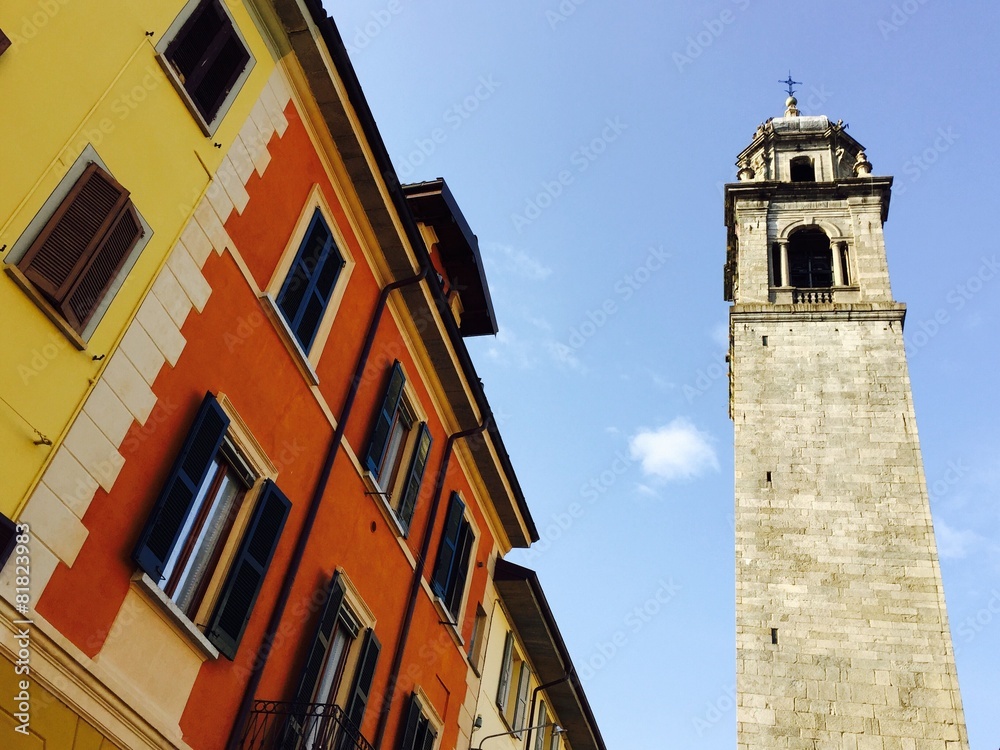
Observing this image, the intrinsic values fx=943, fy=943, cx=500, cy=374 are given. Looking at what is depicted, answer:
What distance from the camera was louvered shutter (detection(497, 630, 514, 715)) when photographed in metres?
15.7

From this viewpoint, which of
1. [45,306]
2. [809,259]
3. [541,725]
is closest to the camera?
[45,306]

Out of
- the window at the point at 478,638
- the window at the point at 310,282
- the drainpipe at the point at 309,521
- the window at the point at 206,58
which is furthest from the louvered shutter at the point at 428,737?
the window at the point at 206,58

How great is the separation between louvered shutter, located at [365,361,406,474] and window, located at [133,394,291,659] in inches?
86.4

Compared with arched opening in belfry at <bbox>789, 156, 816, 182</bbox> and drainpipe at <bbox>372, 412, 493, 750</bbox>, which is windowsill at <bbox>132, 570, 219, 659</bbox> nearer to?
drainpipe at <bbox>372, 412, 493, 750</bbox>

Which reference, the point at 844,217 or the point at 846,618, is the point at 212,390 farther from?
the point at 844,217

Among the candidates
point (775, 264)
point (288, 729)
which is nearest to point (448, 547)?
point (288, 729)

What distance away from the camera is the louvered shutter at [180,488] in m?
6.89

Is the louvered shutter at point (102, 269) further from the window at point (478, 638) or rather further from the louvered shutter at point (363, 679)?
the window at point (478, 638)

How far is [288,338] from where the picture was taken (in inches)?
359

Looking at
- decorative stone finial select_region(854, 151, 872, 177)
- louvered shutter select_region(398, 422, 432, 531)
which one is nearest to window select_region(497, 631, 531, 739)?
louvered shutter select_region(398, 422, 432, 531)

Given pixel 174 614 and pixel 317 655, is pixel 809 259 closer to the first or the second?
pixel 317 655

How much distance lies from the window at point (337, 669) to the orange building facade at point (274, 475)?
3 centimetres

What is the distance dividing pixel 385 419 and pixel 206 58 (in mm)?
4610

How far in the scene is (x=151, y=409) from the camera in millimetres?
7152
